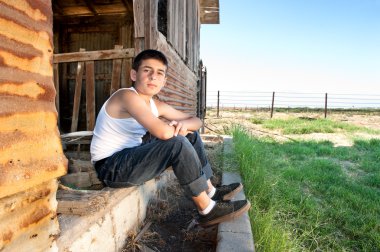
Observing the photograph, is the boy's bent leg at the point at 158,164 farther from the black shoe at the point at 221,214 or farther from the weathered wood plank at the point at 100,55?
the weathered wood plank at the point at 100,55

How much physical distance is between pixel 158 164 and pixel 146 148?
0.51 feet

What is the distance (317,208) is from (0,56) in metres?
3.77

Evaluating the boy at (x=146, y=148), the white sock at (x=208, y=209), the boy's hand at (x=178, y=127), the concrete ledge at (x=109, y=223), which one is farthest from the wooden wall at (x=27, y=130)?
the white sock at (x=208, y=209)

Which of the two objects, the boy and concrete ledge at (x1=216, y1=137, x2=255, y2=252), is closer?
concrete ledge at (x1=216, y1=137, x2=255, y2=252)

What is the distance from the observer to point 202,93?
12.2 m

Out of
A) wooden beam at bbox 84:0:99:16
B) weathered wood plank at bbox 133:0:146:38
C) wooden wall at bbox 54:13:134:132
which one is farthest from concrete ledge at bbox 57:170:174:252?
wooden beam at bbox 84:0:99:16

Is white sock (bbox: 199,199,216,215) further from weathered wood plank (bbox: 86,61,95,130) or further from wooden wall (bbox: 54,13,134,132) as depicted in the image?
wooden wall (bbox: 54,13,134,132)

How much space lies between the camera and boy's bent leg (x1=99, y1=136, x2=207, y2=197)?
230 cm

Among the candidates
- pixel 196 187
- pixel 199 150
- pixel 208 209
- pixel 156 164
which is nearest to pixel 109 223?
pixel 156 164

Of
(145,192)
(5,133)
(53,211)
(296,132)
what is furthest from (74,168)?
(296,132)

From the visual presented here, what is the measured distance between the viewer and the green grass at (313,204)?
254 centimetres

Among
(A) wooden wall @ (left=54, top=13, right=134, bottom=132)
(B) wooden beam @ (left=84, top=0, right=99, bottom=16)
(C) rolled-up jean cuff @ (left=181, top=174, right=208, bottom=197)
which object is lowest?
(C) rolled-up jean cuff @ (left=181, top=174, right=208, bottom=197)

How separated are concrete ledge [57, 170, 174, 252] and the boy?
197 mm

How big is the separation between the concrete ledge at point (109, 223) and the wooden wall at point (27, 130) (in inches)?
22.6
